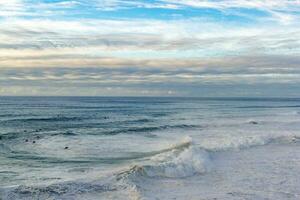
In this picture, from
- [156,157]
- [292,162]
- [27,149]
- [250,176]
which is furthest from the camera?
[27,149]

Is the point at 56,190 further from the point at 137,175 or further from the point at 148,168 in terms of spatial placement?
the point at 148,168

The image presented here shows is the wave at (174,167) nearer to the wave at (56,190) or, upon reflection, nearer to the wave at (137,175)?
the wave at (137,175)

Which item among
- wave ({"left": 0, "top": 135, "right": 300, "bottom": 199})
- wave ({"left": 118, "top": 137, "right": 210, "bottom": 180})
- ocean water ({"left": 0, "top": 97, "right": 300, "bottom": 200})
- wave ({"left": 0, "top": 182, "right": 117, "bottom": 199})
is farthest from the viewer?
wave ({"left": 118, "top": 137, "right": 210, "bottom": 180})

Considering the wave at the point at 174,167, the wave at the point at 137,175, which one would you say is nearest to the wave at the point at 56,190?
the wave at the point at 137,175

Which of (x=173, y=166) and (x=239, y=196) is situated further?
(x=173, y=166)

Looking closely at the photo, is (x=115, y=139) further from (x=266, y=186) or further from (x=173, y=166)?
(x=266, y=186)

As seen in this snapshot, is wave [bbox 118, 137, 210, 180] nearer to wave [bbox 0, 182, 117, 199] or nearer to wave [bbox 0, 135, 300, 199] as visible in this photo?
wave [bbox 0, 135, 300, 199]

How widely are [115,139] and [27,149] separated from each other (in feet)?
30.1

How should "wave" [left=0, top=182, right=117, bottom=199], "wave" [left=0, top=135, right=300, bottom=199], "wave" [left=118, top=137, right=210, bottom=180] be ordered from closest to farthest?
1. "wave" [left=0, top=182, right=117, bottom=199]
2. "wave" [left=0, top=135, right=300, bottom=199]
3. "wave" [left=118, top=137, right=210, bottom=180]

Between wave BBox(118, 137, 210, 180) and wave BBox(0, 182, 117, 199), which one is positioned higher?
wave BBox(0, 182, 117, 199)

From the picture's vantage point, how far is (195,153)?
30.0m

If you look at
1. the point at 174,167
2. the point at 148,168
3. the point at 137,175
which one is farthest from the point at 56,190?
the point at 174,167

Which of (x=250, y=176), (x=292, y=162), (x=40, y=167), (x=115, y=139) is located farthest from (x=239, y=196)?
(x=115, y=139)

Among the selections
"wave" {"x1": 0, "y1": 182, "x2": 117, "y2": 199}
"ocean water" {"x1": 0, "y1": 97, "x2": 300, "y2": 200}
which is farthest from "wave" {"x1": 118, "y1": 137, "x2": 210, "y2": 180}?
"wave" {"x1": 0, "y1": 182, "x2": 117, "y2": 199}
